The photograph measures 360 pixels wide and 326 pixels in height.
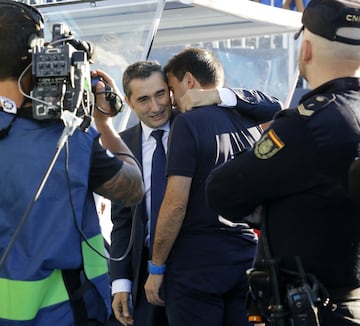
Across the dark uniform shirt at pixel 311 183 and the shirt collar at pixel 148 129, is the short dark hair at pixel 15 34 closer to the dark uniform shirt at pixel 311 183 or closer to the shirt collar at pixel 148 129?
the dark uniform shirt at pixel 311 183

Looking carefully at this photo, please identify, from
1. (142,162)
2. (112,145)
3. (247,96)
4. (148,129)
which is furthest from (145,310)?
(112,145)

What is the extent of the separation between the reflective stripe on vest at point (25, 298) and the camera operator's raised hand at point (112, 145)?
0.36 m

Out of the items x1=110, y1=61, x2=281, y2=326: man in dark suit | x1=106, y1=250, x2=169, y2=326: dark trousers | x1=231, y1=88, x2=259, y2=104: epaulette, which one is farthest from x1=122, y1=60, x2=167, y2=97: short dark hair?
x1=106, y1=250, x2=169, y2=326: dark trousers

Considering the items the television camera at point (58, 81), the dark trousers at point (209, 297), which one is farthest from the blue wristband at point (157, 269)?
the television camera at point (58, 81)

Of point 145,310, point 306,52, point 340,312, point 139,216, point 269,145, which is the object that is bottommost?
point 145,310

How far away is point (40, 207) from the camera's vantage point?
93.7 inches

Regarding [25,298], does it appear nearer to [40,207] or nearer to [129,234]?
[40,207]

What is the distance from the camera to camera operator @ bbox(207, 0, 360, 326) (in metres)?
2.36

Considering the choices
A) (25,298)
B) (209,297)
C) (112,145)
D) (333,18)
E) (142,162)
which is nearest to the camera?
(25,298)

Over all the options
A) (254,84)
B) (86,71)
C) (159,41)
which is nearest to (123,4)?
(159,41)

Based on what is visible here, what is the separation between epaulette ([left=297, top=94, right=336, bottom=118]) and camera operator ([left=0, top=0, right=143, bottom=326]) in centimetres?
62

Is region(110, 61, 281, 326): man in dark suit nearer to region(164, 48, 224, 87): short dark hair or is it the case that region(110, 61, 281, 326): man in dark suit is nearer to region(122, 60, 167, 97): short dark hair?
region(122, 60, 167, 97): short dark hair

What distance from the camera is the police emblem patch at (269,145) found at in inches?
93.5

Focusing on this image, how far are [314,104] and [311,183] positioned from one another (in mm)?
237
